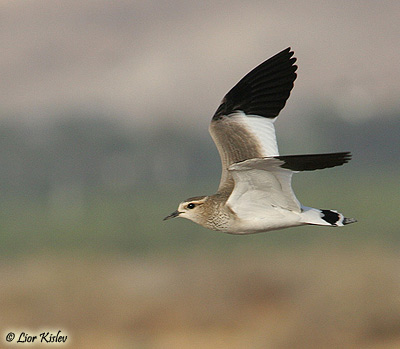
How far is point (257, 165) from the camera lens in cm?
634

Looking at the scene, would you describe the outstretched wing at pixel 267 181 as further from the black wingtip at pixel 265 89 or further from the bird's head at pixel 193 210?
the black wingtip at pixel 265 89

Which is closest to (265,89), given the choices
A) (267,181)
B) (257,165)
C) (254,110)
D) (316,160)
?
(254,110)

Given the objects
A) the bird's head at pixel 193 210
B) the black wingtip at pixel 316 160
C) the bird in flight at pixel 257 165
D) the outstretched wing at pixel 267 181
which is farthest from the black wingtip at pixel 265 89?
the black wingtip at pixel 316 160

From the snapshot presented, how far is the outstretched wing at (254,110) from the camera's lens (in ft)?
25.8

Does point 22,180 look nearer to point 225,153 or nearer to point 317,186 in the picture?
point 317,186

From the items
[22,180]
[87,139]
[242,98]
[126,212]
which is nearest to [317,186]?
[126,212]

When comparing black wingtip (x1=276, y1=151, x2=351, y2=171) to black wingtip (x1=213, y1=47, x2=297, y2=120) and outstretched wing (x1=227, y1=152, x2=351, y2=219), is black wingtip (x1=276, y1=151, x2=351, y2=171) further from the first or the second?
black wingtip (x1=213, y1=47, x2=297, y2=120)

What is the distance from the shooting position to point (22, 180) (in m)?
149

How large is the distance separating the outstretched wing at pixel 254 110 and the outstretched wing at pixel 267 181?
0.94m

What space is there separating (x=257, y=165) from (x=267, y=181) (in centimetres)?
41

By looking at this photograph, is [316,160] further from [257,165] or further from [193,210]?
[193,210]

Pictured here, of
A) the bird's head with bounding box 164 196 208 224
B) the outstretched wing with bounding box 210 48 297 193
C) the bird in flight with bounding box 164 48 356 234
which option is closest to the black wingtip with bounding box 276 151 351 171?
the bird in flight with bounding box 164 48 356 234

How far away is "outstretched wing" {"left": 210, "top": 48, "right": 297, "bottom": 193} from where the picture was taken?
788 cm

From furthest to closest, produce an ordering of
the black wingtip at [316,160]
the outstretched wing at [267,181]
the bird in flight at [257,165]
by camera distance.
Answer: the bird in flight at [257,165]
the outstretched wing at [267,181]
the black wingtip at [316,160]
